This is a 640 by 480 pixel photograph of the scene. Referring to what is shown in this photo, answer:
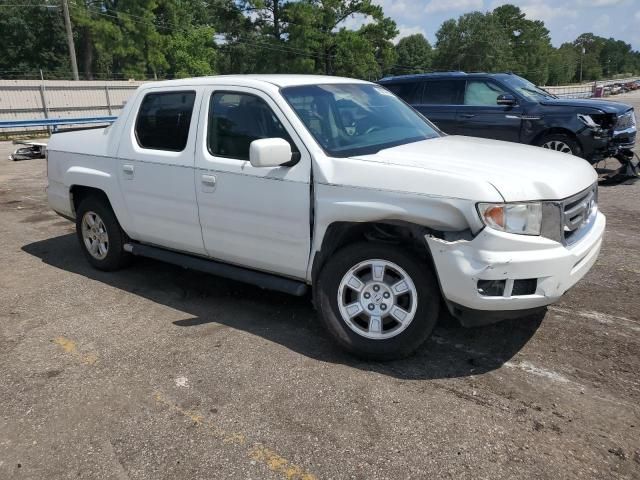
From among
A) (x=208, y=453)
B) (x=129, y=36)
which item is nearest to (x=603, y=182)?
(x=208, y=453)

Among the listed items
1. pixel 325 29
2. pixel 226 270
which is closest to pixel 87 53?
pixel 325 29

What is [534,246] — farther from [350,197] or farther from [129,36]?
[129,36]

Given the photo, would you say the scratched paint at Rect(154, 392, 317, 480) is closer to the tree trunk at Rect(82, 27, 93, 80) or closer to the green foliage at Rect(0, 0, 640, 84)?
the green foliage at Rect(0, 0, 640, 84)

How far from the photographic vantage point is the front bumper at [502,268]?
3080mm

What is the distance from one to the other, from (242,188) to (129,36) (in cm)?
4956

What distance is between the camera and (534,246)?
10.2 feet

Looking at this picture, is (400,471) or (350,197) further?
(350,197)

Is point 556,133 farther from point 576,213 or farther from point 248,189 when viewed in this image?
point 248,189

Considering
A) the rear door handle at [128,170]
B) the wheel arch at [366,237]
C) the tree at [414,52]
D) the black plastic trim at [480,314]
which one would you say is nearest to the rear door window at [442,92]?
the rear door handle at [128,170]

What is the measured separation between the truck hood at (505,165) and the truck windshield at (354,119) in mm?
192

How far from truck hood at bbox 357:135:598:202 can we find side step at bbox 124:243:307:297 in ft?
3.53

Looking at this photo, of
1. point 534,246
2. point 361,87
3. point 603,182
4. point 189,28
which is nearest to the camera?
point 534,246

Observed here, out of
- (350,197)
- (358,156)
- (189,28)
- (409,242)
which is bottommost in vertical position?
(409,242)

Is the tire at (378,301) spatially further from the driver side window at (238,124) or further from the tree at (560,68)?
the tree at (560,68)
